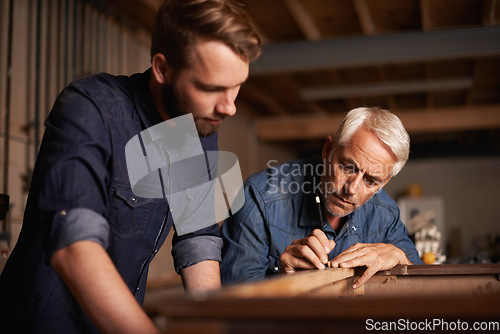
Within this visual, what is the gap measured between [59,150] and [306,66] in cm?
332

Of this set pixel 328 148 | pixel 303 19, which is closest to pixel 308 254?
pixel 328 148

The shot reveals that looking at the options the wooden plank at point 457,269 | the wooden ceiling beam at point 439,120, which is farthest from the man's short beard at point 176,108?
the wooden ceiling beam at point 439,120

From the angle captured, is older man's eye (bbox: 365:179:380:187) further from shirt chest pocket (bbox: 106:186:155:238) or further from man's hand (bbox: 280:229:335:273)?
shirt chest pocket (bbox: 106:186:155:238)

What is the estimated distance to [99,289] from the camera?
32.4 inches

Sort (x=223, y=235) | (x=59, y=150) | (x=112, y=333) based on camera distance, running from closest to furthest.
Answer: (x=112, y=333), (x=59, y=150), (x=223, y=235)

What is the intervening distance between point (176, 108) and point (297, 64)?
310cm

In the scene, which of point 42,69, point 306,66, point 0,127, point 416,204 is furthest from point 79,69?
point 416,204

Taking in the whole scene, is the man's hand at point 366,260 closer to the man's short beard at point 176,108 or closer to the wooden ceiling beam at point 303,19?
the man's short beard at point 176,108

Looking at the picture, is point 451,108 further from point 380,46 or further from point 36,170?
point 36,170

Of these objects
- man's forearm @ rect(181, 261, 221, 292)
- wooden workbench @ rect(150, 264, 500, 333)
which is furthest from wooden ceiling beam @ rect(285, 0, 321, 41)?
wooden workbench @ rect(150, 264, 500, 333)

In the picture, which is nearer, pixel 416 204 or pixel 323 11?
pixel 323 11

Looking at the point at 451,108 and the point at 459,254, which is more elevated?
the point at 451,108

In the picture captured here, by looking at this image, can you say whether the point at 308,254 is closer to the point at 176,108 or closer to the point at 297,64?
the point at 176,108

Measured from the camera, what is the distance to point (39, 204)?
2.94 ft
